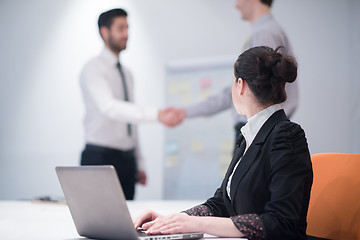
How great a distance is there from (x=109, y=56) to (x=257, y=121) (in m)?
2.99

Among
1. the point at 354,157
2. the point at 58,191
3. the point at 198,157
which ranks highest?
the point at 354,157

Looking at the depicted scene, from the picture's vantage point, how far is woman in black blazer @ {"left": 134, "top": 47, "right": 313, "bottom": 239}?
3.94 feet

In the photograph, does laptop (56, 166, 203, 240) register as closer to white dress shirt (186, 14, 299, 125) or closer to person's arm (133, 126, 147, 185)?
white dress shirt (186, 14, 299, 125)

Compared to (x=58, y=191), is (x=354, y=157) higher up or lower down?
higher up

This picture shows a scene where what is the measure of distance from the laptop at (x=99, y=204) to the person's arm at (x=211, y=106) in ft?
9.28

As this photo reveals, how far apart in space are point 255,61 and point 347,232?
0.62m

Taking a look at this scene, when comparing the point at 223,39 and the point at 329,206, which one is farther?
the point at 223,39

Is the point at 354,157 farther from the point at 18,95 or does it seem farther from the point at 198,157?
the point at 18,95

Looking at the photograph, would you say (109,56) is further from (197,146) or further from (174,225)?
(174,225)

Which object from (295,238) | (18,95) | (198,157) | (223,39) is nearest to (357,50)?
(223,39)

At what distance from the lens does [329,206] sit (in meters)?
1.46

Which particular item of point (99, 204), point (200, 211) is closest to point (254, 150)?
point (200, 211)

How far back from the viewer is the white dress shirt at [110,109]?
4023 mm

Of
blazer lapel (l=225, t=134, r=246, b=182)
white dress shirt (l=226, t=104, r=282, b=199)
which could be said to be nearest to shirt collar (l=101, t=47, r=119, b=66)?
blazer lapel (l=225, t=134, r=246, b=182)
